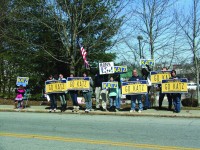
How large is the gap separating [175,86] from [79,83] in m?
4.20

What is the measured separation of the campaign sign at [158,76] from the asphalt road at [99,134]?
2734mm

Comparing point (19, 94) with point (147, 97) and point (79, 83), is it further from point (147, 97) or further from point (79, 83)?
point (147, 97)

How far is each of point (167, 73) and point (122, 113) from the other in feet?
8.79

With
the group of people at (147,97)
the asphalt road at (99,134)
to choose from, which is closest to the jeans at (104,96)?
the group of people at (147,97)

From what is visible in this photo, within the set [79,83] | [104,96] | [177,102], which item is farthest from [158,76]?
[79,83]

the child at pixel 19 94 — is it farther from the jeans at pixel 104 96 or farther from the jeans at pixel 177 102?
the jeans at pixel 177 102

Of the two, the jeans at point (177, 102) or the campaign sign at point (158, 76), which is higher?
the campaign sign at point (158, 76)

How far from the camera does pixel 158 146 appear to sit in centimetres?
762

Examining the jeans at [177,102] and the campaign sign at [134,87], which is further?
the campaign sign at [134,87]

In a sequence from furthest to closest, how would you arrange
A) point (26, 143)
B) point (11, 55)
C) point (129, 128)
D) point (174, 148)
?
point (11, 55)
point (129, 128)
point (26, 143)
point (174, 148)

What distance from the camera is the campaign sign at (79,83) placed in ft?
49.9

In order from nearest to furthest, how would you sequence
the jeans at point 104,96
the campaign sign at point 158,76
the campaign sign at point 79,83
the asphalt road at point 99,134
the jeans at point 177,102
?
1. the asphalt road at point 99,134
2. the jeans at point 177,102
3. the campaign sign at point 158,76
4. the jeans at point 104,96
5. the campaign sign at point 79,83

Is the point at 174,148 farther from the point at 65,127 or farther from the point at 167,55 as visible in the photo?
the point at 167,55

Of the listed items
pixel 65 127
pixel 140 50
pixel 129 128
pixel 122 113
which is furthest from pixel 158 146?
pixel 140 50
